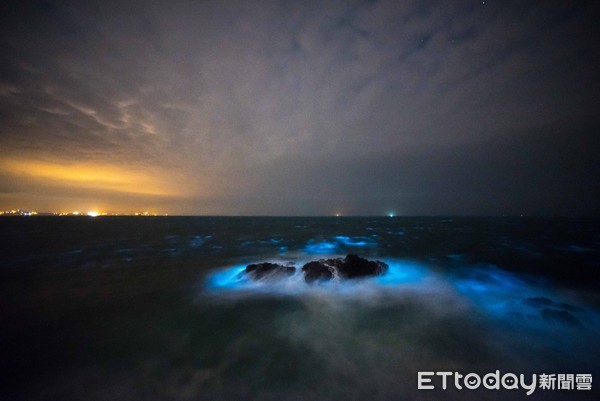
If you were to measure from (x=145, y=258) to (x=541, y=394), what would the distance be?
26383 mm

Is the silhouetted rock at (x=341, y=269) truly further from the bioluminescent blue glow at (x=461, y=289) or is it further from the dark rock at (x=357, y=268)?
the bioluminescent blue glow at (x=461, y=289)

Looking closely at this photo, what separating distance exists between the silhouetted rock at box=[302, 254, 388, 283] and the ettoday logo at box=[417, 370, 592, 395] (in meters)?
7.64

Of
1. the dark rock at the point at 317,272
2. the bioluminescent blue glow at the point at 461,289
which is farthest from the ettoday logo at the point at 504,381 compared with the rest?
the dark rock at the point at 317,272

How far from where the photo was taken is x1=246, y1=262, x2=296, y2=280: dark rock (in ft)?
44.5

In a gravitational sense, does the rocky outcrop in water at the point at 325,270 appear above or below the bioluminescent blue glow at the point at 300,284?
above

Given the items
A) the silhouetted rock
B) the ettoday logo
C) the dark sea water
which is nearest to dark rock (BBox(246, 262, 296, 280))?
the dark sea water

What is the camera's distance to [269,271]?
13.8 m

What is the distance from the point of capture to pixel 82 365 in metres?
6.17

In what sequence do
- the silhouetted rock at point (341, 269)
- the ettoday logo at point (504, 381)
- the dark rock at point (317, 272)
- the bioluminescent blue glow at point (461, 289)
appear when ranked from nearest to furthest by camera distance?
the ettoday logo at point (504, 381), the bioluminescent blue glow at point (461, 289), the dark rock at point (317, 272), the silhouetted rock at point (341, 269)

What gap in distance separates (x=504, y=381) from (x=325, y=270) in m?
8.73

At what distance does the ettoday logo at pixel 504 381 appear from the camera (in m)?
5.23

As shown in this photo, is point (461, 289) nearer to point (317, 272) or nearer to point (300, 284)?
point (317, 272)

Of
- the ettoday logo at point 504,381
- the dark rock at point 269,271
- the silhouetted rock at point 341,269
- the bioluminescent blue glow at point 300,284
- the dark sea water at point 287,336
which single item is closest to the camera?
the ettoday logo at point 504,381

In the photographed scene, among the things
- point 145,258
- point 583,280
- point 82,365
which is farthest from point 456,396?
point 145,258
